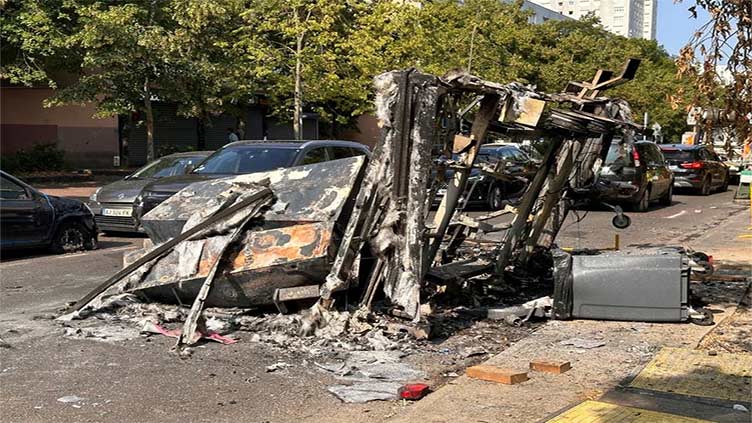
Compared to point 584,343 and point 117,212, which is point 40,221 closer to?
point 117,212

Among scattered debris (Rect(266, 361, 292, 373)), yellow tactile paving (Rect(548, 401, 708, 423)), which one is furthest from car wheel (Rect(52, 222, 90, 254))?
yellow tactile paving (Rect(548, 401, 708, 423))

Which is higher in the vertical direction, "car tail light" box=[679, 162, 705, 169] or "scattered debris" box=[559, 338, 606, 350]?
"car tail light" box=[679, 162, 705, 169]

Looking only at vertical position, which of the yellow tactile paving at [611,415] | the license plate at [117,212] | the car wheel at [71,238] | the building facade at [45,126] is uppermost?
the building facade at [45,126]

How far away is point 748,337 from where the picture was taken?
22.9 ft

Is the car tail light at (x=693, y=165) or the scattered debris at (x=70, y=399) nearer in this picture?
the scattered debris at (x=70, y=399)

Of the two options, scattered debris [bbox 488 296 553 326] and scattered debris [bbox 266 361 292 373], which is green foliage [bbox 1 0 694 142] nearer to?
scattered debris [bbox 488 296 553 326]

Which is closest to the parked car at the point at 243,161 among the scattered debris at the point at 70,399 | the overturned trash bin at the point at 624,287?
the overturned trash bin at the point at 624,287

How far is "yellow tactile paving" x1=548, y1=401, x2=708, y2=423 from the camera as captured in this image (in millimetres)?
4828

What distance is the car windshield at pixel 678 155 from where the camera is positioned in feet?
82.4

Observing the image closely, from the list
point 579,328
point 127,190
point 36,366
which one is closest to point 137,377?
point 36,366

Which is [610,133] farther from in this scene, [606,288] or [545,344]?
[545,344]

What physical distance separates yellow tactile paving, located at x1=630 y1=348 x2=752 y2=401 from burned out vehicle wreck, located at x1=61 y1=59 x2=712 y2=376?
112 cm

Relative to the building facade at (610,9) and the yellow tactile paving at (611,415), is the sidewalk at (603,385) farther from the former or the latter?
the building facade at (610,9)

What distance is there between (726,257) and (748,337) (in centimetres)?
522
